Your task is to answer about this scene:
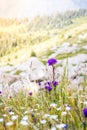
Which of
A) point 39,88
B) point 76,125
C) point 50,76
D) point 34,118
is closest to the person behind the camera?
point 76,125

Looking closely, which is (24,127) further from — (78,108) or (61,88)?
(61,88)

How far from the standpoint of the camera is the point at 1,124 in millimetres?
4082

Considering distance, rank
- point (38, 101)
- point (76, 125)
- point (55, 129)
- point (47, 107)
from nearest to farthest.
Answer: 1. point (55, 129)
2. point (76, 125)
3. point (47, 107)
4. point (38, 101)

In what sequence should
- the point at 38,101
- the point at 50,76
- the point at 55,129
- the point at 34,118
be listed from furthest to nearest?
the point at 50,76, the point at 38,101, the point at 34,118, the point at 55,129

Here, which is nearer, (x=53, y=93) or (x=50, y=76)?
(x=53, y=93)

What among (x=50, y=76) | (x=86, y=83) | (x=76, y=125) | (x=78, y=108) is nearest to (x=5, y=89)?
(x=50, y=76)

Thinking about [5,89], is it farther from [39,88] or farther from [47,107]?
[47,107]

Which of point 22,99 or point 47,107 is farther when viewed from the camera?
point 22,99

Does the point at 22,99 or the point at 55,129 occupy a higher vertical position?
the point at 55,129

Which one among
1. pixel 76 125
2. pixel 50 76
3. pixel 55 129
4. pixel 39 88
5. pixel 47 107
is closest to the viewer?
pixel 55 129

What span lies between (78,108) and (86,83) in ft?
4.49

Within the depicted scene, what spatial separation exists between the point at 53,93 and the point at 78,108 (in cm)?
84

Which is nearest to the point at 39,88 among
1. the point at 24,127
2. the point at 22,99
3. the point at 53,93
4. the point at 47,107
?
the point at 22,99

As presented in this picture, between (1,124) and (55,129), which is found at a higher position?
(55,129)
